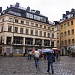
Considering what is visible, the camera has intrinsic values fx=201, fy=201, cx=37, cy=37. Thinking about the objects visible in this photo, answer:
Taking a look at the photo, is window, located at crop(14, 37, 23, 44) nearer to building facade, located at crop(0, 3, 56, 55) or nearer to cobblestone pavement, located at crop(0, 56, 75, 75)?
building facade, located at crop(0, 3, 56, 55)

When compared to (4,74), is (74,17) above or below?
above

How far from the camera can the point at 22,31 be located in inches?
2714

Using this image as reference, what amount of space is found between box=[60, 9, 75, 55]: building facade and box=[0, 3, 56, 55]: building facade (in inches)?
187

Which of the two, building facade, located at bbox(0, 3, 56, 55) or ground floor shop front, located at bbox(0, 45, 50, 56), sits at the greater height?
building facade, located at bbox(0, 3, 56, 55)

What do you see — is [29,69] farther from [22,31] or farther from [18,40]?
[22,31]

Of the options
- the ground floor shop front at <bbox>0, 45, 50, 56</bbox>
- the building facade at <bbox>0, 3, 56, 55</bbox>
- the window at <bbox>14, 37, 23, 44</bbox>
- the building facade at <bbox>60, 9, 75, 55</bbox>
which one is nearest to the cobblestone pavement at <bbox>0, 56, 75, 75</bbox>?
the ground floor shop front at <bbox>0, 45, 50, 56</bbox>

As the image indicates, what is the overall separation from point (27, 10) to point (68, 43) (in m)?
19.5

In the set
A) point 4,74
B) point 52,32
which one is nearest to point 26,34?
point 52,32

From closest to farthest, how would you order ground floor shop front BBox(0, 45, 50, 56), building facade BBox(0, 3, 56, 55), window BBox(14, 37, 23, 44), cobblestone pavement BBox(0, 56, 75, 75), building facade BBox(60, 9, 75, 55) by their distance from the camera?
cobblestone pavement BBox(0, 56, 75, 75)
ground floor shop front BBox(0, 45, 50, 56)
building facade BBox(0, 3, 56, 55)
window BBox(14, 37, 23, 44)
building facade BBox(60, 9, 75, 55)

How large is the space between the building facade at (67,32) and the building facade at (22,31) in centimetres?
475

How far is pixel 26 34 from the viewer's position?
70.0 metres

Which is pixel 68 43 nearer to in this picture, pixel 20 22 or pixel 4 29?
pixel 20 22

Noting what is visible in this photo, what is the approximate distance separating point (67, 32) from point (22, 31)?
57.5ft

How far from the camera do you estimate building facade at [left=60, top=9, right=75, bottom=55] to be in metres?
71.8
